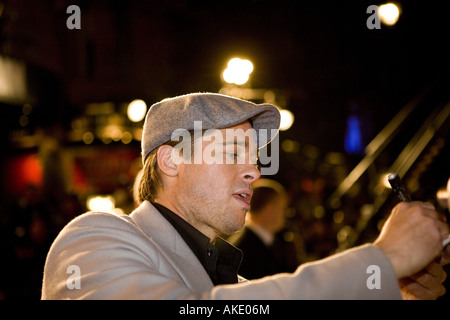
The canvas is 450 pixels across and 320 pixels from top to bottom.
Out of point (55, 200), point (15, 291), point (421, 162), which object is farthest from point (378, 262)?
point (55, 200)

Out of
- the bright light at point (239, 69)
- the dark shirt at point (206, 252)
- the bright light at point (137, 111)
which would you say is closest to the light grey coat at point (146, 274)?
the dark shirt at point (206, 252)

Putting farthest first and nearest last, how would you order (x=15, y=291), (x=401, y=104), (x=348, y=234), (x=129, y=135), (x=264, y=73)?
(x=129, y=135), (x=264, y=73), (x=401, y=104), (x=348, y=234), (x=15, y=291)

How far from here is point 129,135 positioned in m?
19.8

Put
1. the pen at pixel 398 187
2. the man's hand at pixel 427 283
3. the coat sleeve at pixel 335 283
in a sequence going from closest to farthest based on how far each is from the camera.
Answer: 1. the coat sleeve at pixel 335 283
2. the pen at pixel 398 187
3. the man's hand at pixel 427 283

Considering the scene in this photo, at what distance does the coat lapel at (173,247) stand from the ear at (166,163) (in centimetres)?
21

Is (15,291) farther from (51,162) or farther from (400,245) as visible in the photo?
(51,162)

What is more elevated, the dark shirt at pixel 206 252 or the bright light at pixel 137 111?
the dark shirt at pixel 206 252

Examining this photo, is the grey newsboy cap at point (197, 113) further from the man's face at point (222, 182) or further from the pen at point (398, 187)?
the pen at point (398, 187)

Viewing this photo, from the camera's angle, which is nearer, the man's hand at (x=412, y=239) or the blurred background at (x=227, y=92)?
the man's hand at (x=412, y=239)

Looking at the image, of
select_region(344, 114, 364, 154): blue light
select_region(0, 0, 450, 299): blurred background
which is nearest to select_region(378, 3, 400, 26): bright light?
select_region(0, 0, 450, 299): blurred background

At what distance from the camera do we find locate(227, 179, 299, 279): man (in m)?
5.13

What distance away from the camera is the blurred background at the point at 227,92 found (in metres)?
8.27
